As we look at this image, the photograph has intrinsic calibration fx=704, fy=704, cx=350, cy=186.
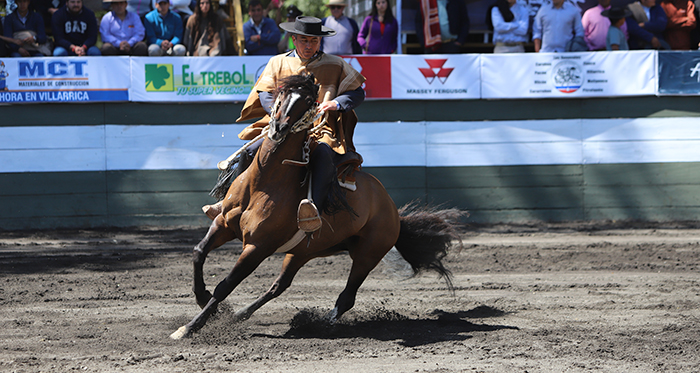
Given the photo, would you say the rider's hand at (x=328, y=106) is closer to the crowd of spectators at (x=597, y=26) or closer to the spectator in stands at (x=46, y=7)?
the crowd of spectators at (x=597, y=26)

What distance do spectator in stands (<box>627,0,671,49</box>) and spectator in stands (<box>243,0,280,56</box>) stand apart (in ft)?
20.2

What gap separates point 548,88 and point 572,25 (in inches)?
49.0

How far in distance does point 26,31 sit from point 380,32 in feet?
18.3

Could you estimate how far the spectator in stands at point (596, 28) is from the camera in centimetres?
1197

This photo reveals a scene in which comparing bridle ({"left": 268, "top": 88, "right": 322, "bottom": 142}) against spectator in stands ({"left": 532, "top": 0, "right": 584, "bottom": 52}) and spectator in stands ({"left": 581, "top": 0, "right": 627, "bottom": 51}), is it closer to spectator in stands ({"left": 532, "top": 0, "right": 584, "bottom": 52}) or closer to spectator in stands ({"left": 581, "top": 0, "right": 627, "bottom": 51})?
spectator in stands ({"left": 532, "top": 0, "right": 584, "bottom": 52})

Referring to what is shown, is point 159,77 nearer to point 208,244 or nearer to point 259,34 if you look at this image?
point 259,34

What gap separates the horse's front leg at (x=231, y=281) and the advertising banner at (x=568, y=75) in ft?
24.8

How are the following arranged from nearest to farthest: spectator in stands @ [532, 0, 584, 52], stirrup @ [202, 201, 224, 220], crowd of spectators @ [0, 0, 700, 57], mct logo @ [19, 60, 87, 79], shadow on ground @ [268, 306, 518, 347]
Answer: shadow on ground @ [268, 306, 518, 347] → stirrup @ [202, 201, 224, 220] → mct logo @ [19, 60, 87, 79] → crowd of spectators @ [0, 0, 700, 57] → spectator in stands @ [532, 0, 584, 52]

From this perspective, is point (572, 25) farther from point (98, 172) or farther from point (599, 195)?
point (98, 172)

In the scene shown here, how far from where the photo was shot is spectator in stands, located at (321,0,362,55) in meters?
11.3

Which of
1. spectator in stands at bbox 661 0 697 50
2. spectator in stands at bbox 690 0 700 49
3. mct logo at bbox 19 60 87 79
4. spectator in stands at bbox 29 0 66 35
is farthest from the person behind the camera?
spectator in stands at bbox 690 0 700 49

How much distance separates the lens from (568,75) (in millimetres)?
11609

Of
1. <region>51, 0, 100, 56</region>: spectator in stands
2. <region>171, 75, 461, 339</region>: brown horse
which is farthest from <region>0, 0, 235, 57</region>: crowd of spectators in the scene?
<region>171, 75, 461, 339</region>: brown horse

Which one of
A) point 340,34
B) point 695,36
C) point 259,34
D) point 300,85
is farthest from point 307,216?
point 695,36
